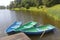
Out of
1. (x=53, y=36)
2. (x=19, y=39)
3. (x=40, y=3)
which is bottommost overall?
(x=40, y=3)

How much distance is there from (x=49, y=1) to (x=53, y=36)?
1558 inches

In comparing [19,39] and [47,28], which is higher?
[19,39]

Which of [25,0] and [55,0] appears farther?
[25,0]

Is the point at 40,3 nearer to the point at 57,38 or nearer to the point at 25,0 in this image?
the point at 25,0

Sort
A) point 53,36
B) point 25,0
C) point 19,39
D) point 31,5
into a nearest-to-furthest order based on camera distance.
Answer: point 19,39 → point 53,36 → point 31,5 → point 25,0

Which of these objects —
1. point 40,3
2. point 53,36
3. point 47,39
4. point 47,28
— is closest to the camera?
point 47,39

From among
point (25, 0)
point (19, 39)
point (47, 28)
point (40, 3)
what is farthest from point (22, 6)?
point (19, 39)

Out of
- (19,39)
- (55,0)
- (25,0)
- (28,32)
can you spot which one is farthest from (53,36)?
(25,0)

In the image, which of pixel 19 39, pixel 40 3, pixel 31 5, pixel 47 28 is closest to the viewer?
pixel 19 39

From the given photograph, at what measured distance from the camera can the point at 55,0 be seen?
59.0m

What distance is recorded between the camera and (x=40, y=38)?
69.4ft

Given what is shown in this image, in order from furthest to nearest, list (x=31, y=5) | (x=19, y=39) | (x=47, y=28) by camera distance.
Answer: (x=31, y=5), (x=47, y=28), (x=19, y=39)

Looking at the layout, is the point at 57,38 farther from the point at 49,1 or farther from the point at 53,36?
the point at 49,1

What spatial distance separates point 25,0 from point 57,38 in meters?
65.6
